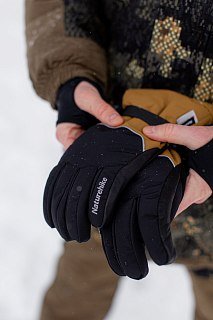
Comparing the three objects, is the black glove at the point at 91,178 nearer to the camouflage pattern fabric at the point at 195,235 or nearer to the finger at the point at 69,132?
the finger at the point at 69,132

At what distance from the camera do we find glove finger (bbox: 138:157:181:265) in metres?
0.82

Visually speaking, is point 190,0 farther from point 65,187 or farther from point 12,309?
point 12,309

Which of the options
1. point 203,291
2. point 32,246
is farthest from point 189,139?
point 32,246

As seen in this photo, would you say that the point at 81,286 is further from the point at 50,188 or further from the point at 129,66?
the point at 129,66

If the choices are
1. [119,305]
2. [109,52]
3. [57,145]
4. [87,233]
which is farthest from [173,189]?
[57,145]

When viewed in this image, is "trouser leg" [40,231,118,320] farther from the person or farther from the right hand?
the right hand

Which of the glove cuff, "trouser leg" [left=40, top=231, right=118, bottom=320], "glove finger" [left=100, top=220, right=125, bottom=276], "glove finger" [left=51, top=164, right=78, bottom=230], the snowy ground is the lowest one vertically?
the snowy ground

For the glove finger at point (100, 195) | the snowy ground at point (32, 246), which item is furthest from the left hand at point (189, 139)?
the snowy ground at point (32, 246)

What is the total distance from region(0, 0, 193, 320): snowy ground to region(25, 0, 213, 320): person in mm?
514

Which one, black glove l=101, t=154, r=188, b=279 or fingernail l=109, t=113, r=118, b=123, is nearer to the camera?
black glove l=101, t=154, r=188, b=279

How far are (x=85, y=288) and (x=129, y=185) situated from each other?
638 millimetres

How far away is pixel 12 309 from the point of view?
1722mm

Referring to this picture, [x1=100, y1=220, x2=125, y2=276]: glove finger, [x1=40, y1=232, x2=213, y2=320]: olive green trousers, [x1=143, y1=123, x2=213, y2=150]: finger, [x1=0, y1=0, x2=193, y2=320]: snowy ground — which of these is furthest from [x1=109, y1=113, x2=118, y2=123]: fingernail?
[x1=0, y1=0, x2=193, y2=320]: snowy ground

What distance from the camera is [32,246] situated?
189 cm
